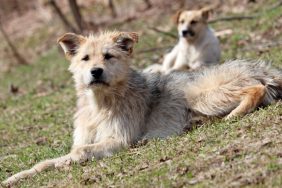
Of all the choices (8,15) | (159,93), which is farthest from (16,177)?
(8,15)

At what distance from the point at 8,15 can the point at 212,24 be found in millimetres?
15520

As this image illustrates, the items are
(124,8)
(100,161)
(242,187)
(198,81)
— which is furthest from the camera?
(124,8)

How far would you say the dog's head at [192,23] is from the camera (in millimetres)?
15047

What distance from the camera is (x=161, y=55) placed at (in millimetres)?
17766

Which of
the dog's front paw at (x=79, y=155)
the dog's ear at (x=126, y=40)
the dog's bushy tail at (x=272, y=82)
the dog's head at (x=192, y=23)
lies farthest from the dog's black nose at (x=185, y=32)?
the dog's front paw at (x=79, y=155)

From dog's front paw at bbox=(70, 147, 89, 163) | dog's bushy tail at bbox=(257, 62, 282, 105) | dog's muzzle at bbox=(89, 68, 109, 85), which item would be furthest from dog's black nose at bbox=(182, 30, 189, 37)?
dog's front paw at bbox=(70, 147, 89, 163)

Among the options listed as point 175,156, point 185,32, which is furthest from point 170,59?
point 175,156

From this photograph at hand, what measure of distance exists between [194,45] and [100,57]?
691 centimetres

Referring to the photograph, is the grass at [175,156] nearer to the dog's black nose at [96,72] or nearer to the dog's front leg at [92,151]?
the dog's front leg at [92,151]

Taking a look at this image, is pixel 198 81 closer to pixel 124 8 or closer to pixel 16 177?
pixel 16 177

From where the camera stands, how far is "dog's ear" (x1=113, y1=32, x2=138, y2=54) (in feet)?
28.6

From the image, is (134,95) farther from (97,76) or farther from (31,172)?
(31,172)

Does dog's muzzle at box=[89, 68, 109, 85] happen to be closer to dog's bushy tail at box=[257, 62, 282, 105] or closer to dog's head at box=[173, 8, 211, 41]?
dog's bushy tail at box=[257, 62, 282, 105]

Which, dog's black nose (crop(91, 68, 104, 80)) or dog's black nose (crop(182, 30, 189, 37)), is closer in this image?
dog's black nose (crop(91, 68, 104, 80))
